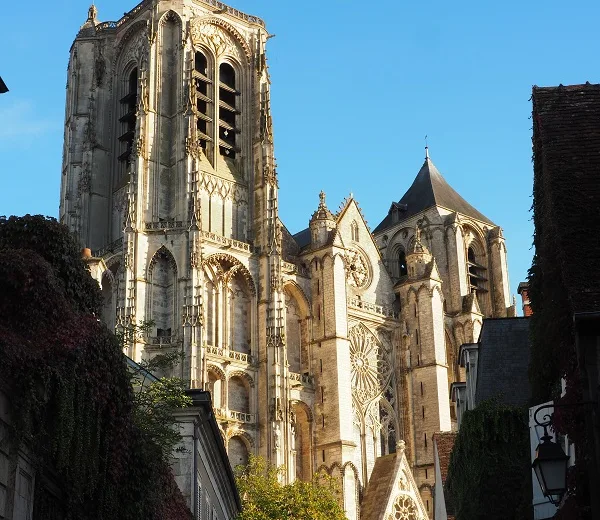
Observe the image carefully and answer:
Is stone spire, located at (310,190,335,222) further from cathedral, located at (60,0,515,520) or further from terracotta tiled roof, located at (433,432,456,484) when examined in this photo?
terracotta tiled roof, located at (433,432,456,484)

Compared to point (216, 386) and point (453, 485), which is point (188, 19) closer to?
point (216, 386)

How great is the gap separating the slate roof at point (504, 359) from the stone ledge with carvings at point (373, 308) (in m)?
30.5

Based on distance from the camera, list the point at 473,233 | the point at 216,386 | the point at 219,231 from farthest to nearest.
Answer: the point at 473,233
the point at 219,231
the point at 216,386

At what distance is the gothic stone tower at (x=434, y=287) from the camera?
5334cm

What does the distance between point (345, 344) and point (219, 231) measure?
744 cm

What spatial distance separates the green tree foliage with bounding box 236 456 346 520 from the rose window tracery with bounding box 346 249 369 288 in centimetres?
1583

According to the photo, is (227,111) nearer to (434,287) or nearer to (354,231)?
(354,231)

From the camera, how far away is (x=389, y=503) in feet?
158

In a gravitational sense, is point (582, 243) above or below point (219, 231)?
below

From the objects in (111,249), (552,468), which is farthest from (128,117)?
(552,468)

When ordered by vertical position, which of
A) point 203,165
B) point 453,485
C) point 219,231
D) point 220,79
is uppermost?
point 220,79

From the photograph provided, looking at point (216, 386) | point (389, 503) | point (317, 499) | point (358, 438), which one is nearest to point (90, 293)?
point (317, 499)

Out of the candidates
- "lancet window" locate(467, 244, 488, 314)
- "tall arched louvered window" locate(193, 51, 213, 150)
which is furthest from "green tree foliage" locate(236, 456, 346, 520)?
"lancet window" locate(467, 244, 488, 314)

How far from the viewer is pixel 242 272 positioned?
49.0 meters
